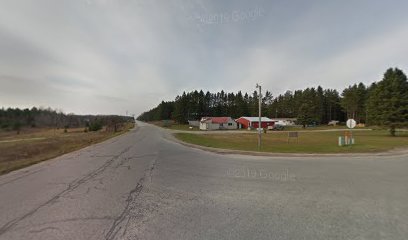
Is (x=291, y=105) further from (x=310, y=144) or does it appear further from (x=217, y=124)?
(x=310, y=144)

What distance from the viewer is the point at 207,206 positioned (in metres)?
4.93

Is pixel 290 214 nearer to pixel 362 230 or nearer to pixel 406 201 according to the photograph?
pixel 362 230

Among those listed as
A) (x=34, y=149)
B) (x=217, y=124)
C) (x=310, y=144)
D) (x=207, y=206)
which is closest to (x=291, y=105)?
(x=217, y=124)

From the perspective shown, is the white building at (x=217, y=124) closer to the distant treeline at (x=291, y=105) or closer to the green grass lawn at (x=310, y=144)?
the distant treeline at (x=291, y=105)

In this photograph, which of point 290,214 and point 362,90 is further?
point 362,90

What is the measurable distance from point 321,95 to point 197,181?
99.4 metres

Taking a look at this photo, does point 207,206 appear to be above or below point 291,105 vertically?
below

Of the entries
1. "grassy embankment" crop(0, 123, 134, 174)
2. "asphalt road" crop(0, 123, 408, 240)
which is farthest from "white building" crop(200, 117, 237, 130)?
"asphalt road" crop(0, 123, 408, 240)

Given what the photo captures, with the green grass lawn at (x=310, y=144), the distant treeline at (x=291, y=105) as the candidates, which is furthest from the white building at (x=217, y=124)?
the green grass lawn at (x=310, y=144)

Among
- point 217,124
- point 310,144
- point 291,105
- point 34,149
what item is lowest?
point 34,149

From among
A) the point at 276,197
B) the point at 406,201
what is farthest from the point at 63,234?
the point at 406,201

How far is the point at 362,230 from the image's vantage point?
3.74m

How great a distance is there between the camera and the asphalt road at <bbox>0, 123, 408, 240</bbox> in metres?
3.74

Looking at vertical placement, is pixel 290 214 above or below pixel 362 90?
below
